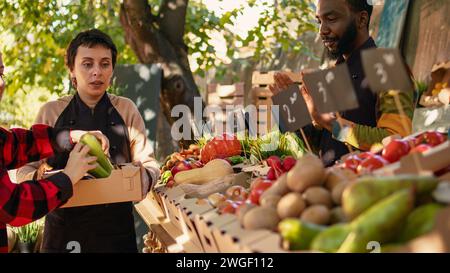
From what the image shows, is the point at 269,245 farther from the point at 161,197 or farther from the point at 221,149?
the point at 221,149

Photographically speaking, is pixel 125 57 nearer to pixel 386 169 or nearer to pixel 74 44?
pixel 74 44

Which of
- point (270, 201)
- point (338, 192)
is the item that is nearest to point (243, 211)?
point (270, 201)

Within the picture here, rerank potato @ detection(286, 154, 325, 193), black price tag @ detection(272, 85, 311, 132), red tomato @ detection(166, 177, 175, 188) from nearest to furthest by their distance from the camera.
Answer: potato @ detection(286, 154, 325, 193), black price tag @ detection(272, 85, 311, 132), red tomato @ detection(166, 177, 175, 188)

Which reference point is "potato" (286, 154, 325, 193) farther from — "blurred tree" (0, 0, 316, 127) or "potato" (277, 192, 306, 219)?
"blurred tree" (0, 0, 316, 127)

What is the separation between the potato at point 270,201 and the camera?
5.83 ft

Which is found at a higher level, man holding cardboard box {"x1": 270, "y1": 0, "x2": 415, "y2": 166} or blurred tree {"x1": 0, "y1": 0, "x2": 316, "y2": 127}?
blurred tree {"x1": 0, "y1": 0, "x2": 316, "y2": 127}

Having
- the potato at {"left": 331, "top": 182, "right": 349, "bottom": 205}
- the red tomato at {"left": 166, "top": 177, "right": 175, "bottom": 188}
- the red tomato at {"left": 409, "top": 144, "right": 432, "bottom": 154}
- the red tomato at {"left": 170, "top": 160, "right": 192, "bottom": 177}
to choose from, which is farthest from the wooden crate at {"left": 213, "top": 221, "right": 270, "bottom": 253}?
the red tomato at {"left": 170, "top": 160, "right": 192, "bottom": 177}

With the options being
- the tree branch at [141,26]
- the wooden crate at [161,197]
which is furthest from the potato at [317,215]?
the tree branch at [141,26]

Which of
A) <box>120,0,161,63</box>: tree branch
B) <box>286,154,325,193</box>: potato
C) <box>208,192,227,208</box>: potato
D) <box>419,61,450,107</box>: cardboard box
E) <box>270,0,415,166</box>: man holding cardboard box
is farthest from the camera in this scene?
<box>120,0,161,63</box>: tree branch

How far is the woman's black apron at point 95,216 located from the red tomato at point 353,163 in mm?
1431

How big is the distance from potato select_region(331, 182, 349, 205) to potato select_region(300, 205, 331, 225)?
0.22ft

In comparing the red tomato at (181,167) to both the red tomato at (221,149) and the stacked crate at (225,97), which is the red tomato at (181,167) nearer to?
the red tomato at (221,149)

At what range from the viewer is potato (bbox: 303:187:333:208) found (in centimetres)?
168

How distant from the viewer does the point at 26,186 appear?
2.10m
